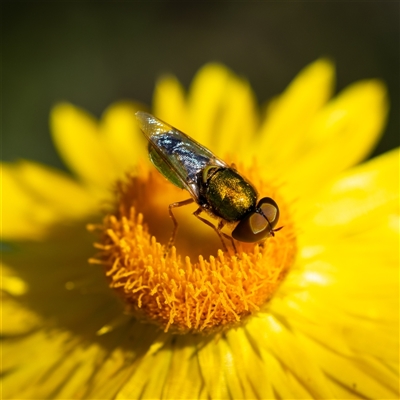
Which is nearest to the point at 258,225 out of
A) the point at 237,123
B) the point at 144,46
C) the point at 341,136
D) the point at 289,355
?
the point at 289,355

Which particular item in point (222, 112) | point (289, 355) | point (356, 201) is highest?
point (222, 112)

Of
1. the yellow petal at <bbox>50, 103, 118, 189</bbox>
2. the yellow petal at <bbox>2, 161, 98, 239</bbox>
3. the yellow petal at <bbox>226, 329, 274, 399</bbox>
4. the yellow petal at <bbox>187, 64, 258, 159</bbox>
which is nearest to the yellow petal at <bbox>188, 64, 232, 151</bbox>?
the yellow petal at <bbox>187, 64, 258, 159</bbox>

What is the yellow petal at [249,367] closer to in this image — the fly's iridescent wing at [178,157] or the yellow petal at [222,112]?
the fly's iridescent wing at [178,157]

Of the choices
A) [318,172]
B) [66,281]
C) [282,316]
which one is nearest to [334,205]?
[318,172]

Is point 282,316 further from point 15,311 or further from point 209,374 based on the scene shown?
point 15,311

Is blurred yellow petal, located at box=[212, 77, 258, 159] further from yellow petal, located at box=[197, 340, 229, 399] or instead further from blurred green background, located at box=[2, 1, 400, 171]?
yellow petal, located at box=[197, 340, 229, 399]

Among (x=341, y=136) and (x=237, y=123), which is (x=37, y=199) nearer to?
(x=237, y=123)
